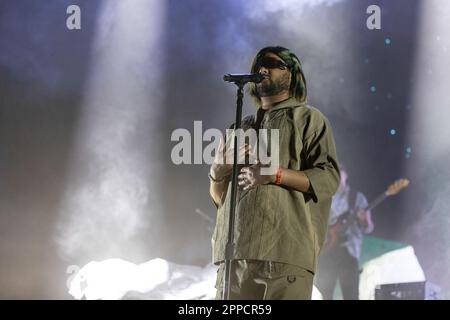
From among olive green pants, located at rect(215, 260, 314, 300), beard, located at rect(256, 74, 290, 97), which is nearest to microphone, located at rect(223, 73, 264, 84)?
beard, located at rect(256, 74, 290, 97)

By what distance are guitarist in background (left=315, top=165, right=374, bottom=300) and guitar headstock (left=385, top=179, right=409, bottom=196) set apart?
195 millimetres

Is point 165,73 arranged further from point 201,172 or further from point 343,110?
point 343,110

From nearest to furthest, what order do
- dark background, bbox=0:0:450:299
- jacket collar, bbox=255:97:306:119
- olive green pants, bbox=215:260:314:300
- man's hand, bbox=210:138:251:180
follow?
olive green pants, bbox=215:260:314:300 < man's hand, bbox=210:138:251:180 < jacket collar, bbox=255:97:306:119 < dark background, bbox=0:0:450:299

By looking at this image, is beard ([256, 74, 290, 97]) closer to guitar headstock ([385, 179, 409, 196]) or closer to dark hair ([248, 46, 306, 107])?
dark hair ([248, 46, 306, 107])

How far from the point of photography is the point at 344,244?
4.77 meters

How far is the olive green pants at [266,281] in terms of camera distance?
1658 mm

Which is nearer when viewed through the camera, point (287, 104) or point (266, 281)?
point (266, 281)

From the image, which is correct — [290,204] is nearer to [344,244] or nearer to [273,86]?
[273,86]

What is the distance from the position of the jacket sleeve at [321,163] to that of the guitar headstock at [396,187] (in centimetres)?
303

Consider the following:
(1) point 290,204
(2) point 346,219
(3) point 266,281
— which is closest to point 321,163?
(1) point 290,204

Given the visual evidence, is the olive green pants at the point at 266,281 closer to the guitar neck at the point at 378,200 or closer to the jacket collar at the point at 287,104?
the jacket collar at the point at 287,104

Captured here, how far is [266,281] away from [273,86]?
61 cm

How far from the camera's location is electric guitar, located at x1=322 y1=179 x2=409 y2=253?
4.72 meters

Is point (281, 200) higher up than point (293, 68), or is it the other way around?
point (293, 68)
